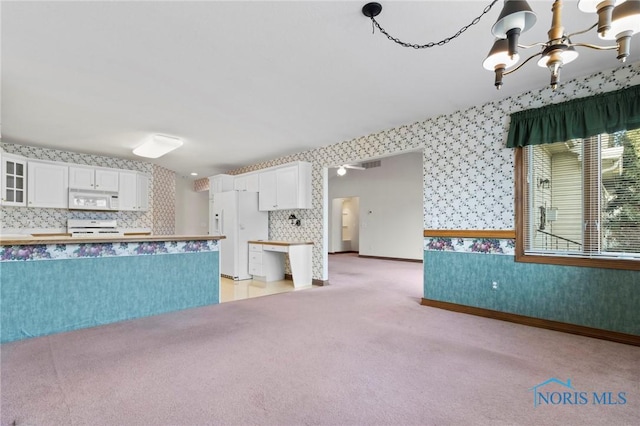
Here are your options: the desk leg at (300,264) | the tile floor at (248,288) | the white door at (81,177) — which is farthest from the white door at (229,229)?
the white door at (81,177)

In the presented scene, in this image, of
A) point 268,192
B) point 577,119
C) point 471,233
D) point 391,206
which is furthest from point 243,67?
point 391,206

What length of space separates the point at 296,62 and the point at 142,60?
4.43 ft

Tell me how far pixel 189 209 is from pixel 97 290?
6.09 meters

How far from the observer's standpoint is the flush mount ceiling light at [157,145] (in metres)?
5.13

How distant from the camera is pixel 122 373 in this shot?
233 centimetres

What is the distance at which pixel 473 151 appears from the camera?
4.00m

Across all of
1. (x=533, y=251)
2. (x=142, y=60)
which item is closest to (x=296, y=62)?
(x=142, y=60)

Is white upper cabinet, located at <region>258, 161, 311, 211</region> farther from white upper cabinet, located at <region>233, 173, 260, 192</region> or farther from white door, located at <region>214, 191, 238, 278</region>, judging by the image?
white door, located at <region>214, 191, 238, 278</region>

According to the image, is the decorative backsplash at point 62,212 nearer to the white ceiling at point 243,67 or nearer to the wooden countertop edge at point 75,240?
the white ceiling at point 243,67

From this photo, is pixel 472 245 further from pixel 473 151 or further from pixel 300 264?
pixel 300 264

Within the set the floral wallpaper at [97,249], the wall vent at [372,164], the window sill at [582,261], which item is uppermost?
the wall vent at [372,164]

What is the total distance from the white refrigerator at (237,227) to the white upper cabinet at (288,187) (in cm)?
37

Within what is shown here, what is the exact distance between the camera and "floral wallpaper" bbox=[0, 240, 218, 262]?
313 cm

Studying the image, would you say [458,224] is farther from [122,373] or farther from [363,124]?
[122,373]
